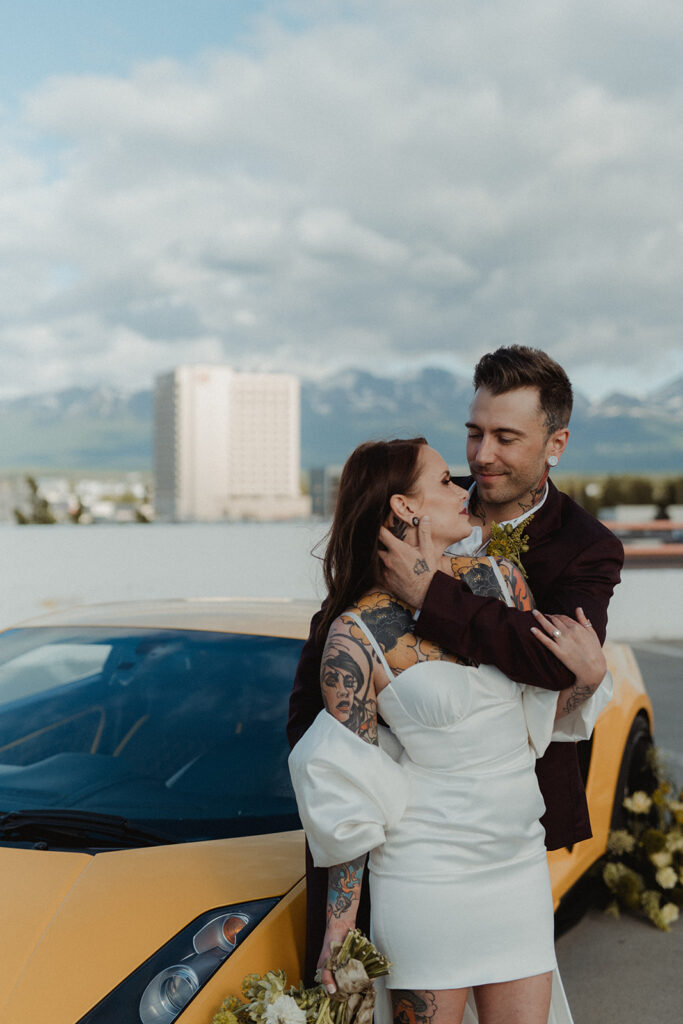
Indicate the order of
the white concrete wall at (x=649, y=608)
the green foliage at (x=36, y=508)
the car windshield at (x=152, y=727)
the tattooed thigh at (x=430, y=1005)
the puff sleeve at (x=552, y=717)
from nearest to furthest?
the tattooed thigh at (x=430, y=1005) < the puff sleeve at (x=552, y=717) < the car windshield at (x=152, y=727) < the white concrete wall at (x=649, y=608) < the green foliage at (x=36, y=508)

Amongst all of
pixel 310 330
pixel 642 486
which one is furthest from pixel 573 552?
pixel 310 330

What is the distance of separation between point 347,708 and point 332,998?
50cm

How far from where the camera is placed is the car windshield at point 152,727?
7.84 ft

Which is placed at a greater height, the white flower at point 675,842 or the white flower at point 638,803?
the white flower at point 638,803

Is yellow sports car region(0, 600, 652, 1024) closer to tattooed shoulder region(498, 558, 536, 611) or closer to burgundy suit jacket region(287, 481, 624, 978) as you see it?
burgundy suit jacket region(287, 481, 624, 978)

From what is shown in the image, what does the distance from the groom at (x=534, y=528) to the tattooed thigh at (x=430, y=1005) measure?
7.6 inches

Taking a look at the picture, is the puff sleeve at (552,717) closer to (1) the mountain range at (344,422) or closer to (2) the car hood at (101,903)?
(2) the car hood at (101,903)

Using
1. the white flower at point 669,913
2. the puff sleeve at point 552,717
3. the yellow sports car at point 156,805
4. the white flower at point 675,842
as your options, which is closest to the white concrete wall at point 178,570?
the white flower at point 675,842

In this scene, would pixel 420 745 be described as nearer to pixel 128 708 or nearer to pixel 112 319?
pixel 128 708

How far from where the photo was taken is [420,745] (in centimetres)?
177

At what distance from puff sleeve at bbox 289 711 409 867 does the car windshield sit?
0.60m

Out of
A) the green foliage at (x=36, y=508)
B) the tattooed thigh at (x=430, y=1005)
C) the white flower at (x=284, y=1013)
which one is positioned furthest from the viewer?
the green foliage at (x=36, y=508)

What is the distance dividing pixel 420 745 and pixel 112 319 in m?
28.6

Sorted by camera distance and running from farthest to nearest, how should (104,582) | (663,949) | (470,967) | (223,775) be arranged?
(104,582), (663,949), (223,775), (470,967)
